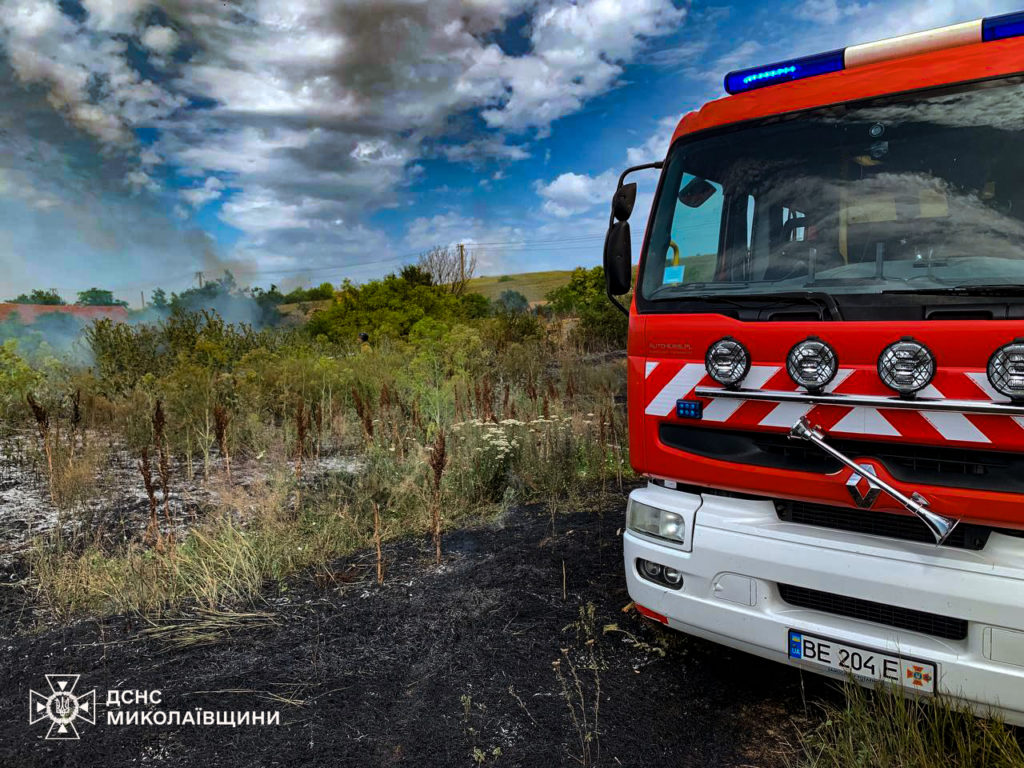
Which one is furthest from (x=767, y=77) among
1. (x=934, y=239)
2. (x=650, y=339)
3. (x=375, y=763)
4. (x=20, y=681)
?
(x=20, y=681)

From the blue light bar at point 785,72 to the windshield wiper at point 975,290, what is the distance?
1232 mm

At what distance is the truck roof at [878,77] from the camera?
2400mm

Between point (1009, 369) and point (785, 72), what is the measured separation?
1768mm

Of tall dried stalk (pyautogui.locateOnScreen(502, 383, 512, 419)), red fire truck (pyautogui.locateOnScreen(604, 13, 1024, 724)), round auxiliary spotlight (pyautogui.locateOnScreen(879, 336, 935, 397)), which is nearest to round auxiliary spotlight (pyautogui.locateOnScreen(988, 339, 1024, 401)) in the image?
red fire truck (pyautogui.locateOnScreen(604, 13, 1024, 724))

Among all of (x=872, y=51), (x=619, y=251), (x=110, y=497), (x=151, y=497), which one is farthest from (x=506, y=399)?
(x=872, y=51)

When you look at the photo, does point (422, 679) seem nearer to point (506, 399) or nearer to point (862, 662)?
point (862, 662)

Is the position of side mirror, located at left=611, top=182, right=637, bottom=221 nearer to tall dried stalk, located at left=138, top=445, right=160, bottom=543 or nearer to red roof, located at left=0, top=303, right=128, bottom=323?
tall dried stalk, located at left=138, top=445, right=160, bottom=543

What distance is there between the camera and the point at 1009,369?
79.0 inches

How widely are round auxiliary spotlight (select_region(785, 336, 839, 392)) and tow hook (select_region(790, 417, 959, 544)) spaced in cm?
15

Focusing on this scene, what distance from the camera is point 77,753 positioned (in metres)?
2.59

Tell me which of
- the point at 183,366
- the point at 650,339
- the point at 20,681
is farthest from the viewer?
the point at 183,366

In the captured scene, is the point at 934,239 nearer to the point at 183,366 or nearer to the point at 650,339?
the point at 650,339

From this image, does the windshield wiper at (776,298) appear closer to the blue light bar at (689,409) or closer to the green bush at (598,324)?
the blue light bar at (689,409)

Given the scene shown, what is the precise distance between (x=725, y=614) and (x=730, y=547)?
0.29 m
